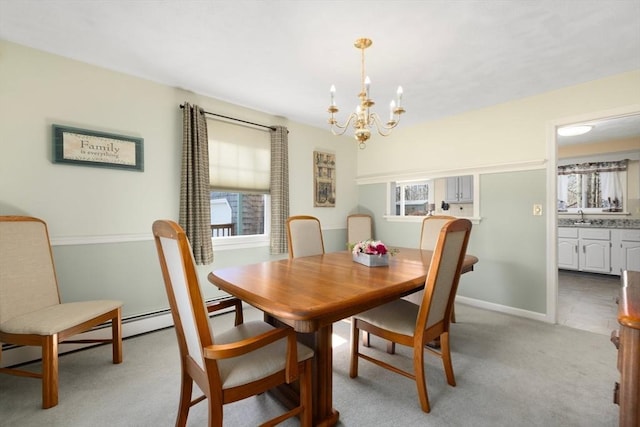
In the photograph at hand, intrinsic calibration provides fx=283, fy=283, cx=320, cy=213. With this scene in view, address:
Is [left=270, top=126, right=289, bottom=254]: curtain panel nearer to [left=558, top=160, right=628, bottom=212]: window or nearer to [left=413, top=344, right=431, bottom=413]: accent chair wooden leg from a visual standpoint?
[left=413, top=344, right=431, bottom=413]: accent chair wooden leg

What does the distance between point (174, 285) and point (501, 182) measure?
355 centimetres

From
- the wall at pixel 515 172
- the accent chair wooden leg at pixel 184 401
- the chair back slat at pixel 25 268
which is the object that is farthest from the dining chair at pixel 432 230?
the chair back slat at pixel 25 268

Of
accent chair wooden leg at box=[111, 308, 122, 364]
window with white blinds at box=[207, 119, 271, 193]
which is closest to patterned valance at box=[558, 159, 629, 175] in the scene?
window with white blinds at box=[207, 119, 271, 193]

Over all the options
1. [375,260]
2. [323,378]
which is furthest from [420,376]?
[375,260]

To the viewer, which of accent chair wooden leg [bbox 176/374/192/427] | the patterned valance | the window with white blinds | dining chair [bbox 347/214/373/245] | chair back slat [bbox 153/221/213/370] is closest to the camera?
chair back slat [bbox 153/221/213/370]

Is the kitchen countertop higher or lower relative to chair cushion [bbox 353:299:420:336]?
higher

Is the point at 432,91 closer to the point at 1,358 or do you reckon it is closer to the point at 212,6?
the point at 212,6

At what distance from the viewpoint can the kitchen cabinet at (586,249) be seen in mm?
4816

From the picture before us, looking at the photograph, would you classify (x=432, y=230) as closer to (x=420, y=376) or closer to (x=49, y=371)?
(x=420, y=376)

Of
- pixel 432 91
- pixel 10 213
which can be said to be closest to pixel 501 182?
pixel 432 91

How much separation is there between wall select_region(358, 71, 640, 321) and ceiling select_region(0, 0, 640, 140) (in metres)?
0.24

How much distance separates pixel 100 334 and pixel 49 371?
0.84 m

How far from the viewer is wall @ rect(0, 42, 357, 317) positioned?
2174 millimetres

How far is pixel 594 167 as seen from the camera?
17.4 feet
